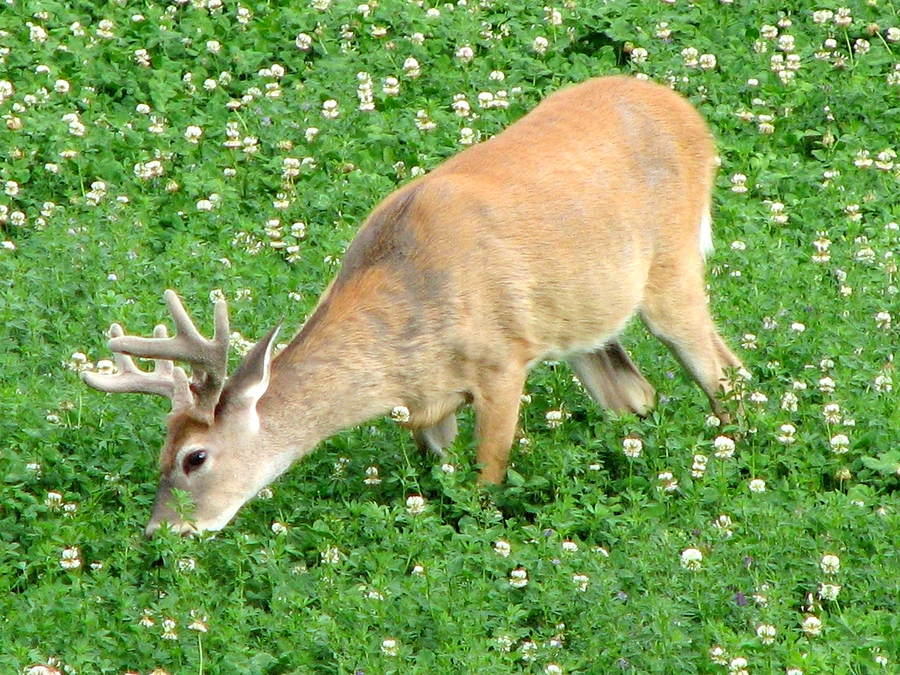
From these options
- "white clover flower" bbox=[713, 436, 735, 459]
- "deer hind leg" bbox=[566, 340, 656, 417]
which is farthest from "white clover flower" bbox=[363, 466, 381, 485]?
"white clover flower" bbox=[713, 436, 735, 459]

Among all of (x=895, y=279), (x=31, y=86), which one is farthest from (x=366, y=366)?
(x=31, y=86)

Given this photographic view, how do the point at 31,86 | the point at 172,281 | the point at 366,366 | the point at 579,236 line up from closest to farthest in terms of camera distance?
the point at 366,366, the point at 579,236, the point at 172,281, the point at 31,86

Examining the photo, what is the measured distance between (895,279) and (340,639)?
3674 millimetres

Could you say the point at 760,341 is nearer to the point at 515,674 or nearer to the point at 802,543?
the point at 802,543

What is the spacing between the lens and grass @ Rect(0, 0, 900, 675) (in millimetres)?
5840

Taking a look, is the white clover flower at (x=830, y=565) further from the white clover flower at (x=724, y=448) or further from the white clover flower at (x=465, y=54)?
the white clover flower at (x=465, y=54)

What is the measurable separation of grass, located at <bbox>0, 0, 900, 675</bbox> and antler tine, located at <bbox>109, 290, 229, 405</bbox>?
635 mm

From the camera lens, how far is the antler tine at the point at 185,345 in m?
6.19

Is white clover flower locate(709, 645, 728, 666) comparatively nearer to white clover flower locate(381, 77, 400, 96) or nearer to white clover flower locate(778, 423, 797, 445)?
white clover flower locate(778, 423, 797, 445)

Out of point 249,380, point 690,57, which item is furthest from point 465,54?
point 249,380

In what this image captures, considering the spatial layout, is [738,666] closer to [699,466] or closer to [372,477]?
[699,466]

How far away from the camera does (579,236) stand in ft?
23.3

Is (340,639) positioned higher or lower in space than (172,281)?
higher

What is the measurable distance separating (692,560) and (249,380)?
1.73 meters
